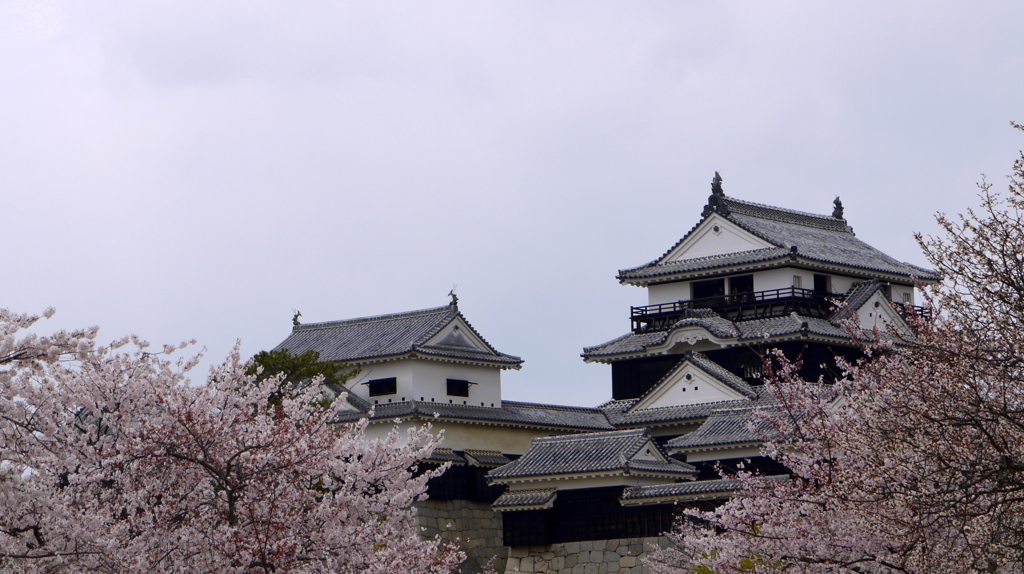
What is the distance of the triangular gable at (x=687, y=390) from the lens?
3778cm

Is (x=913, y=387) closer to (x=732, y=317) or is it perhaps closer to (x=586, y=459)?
(x=586, y=459)

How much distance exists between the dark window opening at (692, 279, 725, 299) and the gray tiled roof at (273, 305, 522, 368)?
656 centimetres

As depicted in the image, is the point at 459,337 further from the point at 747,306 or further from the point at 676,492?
the point at 676,492

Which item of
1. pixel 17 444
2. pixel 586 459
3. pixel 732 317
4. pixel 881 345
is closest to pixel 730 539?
pixel 881 345

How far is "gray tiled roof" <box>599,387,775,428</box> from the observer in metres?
37.0

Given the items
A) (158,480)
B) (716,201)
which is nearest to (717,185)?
(716,201)

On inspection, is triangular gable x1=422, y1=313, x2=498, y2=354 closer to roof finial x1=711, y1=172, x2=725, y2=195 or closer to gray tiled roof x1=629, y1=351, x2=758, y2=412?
gray tiled roof x1=629, y1=351, x2=758, y2=412

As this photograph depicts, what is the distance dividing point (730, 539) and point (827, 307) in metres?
24.5

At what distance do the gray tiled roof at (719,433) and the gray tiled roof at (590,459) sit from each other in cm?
77

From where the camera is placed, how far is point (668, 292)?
4412 centimetres

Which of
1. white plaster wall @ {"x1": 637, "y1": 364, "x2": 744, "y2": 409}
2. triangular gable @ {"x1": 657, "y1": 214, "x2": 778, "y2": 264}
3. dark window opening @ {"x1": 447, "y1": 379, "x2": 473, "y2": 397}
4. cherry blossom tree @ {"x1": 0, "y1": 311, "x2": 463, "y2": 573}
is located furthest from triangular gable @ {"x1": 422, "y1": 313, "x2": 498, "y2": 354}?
cherry blossom tree @ {"x1": 0, "y1": 311, "x2": 463, "y2": 573}

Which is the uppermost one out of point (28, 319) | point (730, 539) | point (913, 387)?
point (28, 319)

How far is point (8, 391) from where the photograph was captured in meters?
14.2

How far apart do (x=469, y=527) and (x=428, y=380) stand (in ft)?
14.9
